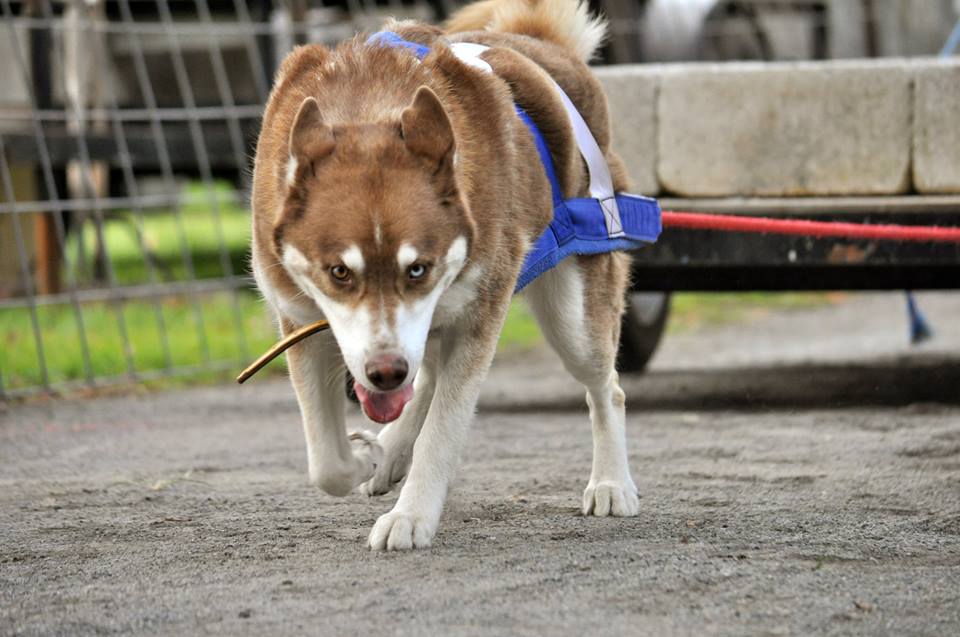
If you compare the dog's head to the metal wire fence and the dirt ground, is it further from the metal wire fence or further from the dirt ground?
the metal wire fence

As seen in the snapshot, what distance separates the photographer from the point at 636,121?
5.79 meters

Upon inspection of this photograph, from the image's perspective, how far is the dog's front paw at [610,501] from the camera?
388 centimetres

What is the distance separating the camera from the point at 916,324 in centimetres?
807

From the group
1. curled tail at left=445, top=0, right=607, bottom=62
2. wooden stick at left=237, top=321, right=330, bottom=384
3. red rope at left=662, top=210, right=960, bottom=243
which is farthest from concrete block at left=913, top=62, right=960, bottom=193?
wooden stick at left=237, top=321, right=330, bottom=384

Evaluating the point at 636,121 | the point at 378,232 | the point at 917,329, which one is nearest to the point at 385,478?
the point at 378,232

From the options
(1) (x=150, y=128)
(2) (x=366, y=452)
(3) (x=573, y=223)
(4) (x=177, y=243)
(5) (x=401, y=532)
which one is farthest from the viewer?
(4) (x=177, y=243)

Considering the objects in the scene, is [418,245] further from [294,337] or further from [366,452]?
[366,452]

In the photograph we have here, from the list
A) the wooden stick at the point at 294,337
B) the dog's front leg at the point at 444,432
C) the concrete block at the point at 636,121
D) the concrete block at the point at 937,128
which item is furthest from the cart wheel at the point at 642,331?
the wooden stick at the point at 294,337

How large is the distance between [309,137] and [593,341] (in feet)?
3.69

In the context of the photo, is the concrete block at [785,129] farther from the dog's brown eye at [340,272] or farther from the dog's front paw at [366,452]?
the dog's brown eye at [340,272]

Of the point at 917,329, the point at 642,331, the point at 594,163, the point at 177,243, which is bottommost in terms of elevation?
the point at 177,243

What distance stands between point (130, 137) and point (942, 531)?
658 cm

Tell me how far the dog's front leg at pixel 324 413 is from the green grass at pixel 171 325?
1.39m

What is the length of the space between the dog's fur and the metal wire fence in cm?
238
